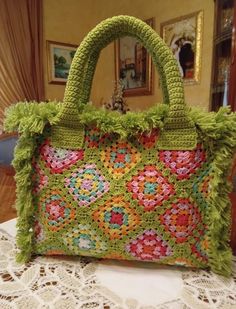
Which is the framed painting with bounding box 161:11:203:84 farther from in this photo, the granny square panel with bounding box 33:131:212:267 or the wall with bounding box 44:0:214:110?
the granny square panel with bounding box 33:131:212:267

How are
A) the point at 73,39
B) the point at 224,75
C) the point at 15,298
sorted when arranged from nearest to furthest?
the point at 15,298 → the point at 224,75 → the point at 73,39

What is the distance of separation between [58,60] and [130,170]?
2.62 metres

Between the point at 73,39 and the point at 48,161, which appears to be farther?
the point at 73,39

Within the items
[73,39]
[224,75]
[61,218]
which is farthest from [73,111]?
[73,39]

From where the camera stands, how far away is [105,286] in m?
0.34

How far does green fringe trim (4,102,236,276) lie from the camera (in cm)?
34

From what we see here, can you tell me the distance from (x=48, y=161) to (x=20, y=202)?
0.08m

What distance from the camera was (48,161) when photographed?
384 millimetres

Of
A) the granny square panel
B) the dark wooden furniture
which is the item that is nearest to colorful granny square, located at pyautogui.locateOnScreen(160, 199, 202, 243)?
the granny square panel

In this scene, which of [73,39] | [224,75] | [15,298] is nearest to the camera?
[15,298]

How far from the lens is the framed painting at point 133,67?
8.02 ft

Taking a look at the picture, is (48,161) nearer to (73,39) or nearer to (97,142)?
(97,142)

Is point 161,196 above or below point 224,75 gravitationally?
below

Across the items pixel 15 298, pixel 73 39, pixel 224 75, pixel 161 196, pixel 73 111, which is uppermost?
pixel 73 39
